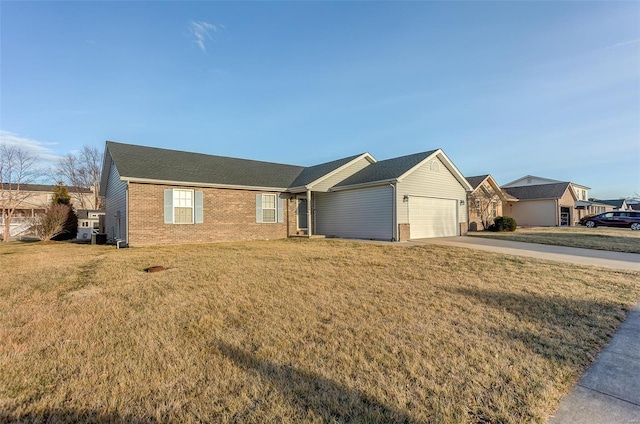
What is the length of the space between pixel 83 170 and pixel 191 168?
34952 millimetres

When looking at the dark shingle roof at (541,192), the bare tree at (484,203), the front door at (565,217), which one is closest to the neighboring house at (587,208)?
the front door at (565,217)

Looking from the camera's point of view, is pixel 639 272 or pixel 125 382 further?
pixel 639 272

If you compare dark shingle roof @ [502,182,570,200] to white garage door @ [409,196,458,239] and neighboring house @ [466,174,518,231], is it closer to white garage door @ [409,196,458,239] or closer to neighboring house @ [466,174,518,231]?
neighboring house @ [466,174,518,231]

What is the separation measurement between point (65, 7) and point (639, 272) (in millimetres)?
19482

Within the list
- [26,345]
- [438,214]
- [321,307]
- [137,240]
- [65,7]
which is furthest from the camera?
[438,214]

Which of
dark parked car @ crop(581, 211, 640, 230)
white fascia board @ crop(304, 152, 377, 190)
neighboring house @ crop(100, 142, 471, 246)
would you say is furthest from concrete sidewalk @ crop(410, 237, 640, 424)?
dark parked car @ crop(581, 211, 640, 230)

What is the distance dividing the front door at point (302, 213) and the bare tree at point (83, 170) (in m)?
34.3

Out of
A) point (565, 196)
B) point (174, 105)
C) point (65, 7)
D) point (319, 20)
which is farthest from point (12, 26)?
point (565, 196)

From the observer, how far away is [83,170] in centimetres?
4003

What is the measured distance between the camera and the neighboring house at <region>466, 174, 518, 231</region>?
23.5 m

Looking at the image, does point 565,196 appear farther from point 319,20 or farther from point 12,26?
point 12,26

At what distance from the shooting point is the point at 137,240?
42.7 feet

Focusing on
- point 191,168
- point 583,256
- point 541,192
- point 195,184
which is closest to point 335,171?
point 195,184

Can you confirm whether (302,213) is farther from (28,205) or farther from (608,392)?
(28,205)
